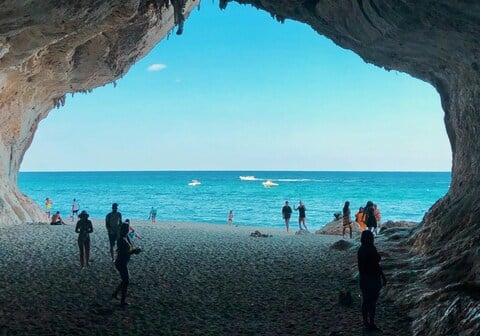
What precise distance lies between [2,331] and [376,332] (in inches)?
255

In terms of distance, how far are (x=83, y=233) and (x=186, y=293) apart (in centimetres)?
384

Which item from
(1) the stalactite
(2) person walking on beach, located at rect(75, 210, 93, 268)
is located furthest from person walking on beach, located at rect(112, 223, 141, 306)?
(1) the stalactite

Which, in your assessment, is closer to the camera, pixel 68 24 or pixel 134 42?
pixel 68 24

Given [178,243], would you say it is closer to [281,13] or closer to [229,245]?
[229,245]

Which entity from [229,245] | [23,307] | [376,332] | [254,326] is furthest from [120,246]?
[229,245]

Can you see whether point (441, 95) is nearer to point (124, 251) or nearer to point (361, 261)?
point (361, 261)

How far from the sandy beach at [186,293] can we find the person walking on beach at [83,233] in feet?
1.35

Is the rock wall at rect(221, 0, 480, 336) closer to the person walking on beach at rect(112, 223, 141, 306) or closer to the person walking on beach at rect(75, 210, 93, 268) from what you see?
the person walking on beach at rect(112, 223, 141, 306)

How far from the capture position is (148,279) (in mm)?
12375

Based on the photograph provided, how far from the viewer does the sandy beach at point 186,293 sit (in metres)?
8.50

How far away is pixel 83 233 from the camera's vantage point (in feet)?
42.4

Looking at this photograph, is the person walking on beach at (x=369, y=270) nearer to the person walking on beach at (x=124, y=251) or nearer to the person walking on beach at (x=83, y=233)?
the person walking on beach at (x=124, y=251)

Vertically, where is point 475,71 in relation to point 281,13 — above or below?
below

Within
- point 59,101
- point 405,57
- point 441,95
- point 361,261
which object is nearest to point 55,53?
point 59,101
